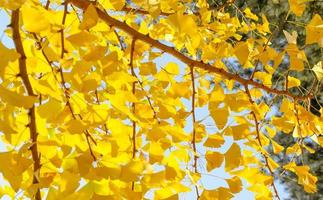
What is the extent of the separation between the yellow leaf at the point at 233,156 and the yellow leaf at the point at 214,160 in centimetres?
1

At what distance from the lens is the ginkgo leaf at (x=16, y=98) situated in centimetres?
61

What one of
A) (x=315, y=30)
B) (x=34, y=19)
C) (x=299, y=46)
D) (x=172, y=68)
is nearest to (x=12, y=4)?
(x=34, y=19)

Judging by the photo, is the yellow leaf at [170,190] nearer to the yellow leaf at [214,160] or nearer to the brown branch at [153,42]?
the yellow leaf at [214,160]

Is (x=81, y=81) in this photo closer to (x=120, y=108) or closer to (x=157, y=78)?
(x=120, y=108)

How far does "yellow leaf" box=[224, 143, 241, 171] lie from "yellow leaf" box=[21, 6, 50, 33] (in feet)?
1.17

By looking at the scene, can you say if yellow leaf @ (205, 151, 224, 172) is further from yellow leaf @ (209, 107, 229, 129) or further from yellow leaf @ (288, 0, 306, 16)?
yellow leaf @ (288, 0, 306, 16)

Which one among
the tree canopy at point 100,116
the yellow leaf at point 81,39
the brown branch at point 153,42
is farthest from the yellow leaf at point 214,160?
the yellow leaf at point 81,39

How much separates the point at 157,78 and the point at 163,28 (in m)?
0.17

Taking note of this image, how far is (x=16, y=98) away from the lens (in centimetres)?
61

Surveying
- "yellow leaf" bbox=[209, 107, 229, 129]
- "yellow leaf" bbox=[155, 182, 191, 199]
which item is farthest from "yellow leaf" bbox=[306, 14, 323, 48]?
"yellow leaf" bbox=[155, 182, 191, 199]

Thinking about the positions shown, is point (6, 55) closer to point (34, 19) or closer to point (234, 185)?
point (34, 19)

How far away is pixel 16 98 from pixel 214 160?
37 cm

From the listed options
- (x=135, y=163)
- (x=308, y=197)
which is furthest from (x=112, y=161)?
(x=308, y=197)

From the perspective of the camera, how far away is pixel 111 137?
0.70m
